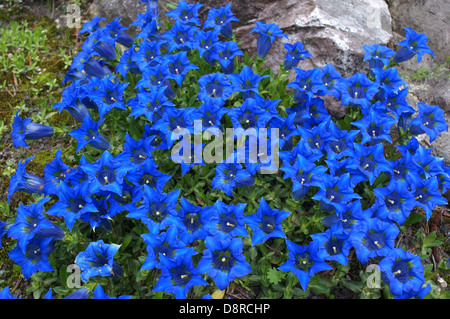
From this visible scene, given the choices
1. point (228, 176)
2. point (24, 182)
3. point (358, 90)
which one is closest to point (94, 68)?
point (24, 182)

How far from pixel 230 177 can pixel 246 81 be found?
1.02 m

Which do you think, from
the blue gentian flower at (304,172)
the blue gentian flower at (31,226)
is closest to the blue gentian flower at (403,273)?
the blue gentian flower at (304,172)

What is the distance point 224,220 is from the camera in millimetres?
3000

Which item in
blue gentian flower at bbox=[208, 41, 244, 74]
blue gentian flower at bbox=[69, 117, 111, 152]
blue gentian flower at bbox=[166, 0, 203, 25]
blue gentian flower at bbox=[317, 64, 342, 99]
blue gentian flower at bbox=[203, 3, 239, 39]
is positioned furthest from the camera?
blue gentian flower at bbox=[166, 0, 203, 25]

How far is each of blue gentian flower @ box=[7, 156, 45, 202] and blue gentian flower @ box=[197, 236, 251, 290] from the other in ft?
5.75

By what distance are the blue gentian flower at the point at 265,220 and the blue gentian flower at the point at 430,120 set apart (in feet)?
5.42

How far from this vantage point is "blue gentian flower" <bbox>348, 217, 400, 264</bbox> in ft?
9.18

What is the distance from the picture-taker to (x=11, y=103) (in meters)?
4.82

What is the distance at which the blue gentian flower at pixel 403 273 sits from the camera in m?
2.70

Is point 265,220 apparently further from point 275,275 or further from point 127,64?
point 127,64

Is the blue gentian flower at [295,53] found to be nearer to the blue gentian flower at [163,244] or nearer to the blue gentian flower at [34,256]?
the blue gentian flower at [163,244]

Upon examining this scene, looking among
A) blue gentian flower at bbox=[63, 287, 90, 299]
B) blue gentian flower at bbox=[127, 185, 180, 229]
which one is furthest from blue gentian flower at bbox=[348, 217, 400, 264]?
blue gentian flower at bbox=[63, 287, 90, 299]

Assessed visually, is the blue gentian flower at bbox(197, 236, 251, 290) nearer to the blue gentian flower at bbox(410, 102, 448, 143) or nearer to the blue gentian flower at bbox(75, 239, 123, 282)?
the blue gentian flower at bbox(75, 239, 123, 282)

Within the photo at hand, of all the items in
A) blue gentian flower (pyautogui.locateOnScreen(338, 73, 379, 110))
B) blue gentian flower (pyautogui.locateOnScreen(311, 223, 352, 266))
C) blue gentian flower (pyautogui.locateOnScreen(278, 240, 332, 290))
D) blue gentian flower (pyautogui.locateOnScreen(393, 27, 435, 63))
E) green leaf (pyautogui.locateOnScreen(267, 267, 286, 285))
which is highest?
blue gentian flower (pyautogui.locateOnScreen(393, 27, 435, 63))
